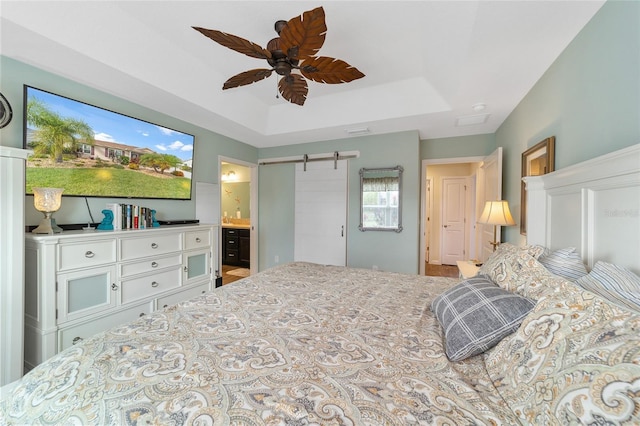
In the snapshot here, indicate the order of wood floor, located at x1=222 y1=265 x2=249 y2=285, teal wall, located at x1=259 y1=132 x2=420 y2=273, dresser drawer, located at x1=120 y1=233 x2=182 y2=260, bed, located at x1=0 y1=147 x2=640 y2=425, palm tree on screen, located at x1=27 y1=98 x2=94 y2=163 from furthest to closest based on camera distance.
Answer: wood floor, located at x1=222 y1=265 x2=249 y2=285, teal wall, located at x1=259 y1=132 x2=420 y2=273, dresser drawer, located at x1=120 y1=233 x2=182 y2=260, palm tree on screen, located at x1=27 y1=98 x2=94 y2=163, bed, located at x1=0 y1=147 x2=640 y2=425

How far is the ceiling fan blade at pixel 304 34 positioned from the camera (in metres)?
1.39

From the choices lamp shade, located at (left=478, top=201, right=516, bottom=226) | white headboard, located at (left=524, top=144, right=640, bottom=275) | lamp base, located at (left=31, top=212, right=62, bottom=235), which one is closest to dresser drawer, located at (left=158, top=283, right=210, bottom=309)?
lamp base, located at (left=31, top=212, right=62, bottom=235)

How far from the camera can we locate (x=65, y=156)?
2154mm

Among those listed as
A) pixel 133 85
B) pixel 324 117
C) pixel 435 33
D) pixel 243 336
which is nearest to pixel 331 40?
pixel 435 33

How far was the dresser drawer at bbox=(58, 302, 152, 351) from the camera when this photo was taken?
1.89m

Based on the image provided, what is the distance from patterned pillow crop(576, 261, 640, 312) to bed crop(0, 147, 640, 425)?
0.02 m

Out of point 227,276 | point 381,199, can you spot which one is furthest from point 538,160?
point 227,276

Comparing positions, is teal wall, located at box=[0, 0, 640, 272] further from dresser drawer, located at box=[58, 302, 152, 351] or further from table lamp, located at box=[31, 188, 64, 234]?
dresser drawer, located at box=[58, 302, 152, 351]

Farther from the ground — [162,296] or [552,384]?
[552,384]

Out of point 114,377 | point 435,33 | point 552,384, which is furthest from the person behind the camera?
point 435,33

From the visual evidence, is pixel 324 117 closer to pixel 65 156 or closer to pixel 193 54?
pixel 193 54

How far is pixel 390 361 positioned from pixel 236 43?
6.43 feet

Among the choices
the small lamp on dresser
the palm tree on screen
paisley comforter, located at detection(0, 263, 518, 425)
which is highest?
the palm tree on screen

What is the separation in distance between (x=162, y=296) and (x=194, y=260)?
20.2 inches
